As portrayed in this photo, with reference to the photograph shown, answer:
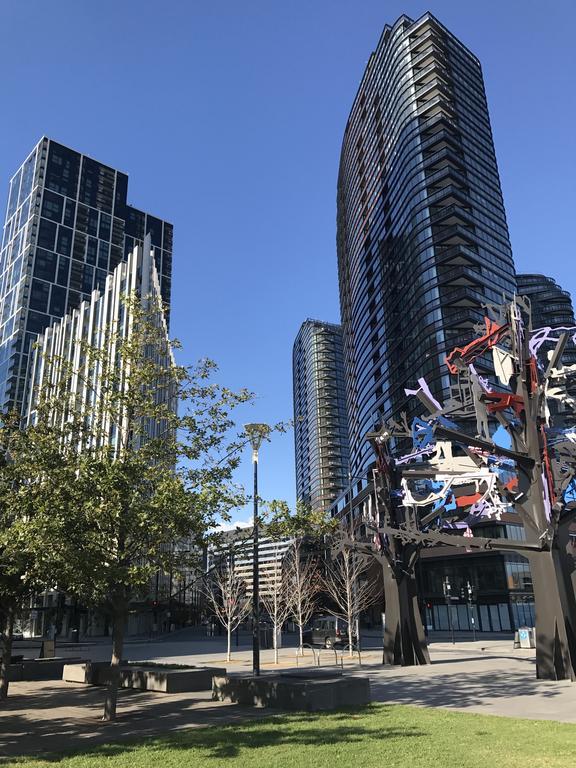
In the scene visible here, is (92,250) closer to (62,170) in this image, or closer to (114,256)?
(114,256)

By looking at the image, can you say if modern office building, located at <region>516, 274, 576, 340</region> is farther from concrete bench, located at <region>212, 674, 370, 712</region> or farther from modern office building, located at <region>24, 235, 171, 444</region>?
concrete bench, located at <region>212, 674, 370, 712</region>

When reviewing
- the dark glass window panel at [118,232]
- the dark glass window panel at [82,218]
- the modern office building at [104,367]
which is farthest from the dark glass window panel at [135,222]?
the modern office building at [104,367]

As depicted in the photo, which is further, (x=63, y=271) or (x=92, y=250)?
(x=92, y=250)

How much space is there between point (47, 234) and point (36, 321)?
89.8 feet

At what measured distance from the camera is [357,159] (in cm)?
11375

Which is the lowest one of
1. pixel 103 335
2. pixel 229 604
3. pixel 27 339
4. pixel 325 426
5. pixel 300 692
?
pixel 300 692

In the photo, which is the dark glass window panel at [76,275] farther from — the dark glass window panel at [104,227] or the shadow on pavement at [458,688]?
the shadow on pavement at [458,688]

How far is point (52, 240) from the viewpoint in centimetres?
15588

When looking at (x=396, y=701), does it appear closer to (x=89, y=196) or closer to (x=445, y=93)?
(x=445, y=93)

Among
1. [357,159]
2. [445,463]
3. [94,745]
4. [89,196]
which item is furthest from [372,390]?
[89,196]

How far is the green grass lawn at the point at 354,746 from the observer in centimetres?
902

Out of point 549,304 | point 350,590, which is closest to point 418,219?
point 350,590

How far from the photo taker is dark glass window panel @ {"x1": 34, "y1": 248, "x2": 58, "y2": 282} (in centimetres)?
14925

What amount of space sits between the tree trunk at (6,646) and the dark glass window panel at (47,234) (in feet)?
490
